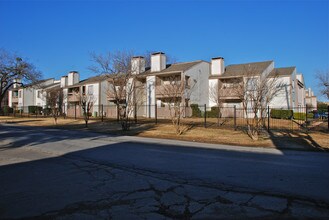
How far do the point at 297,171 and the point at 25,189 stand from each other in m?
6.82

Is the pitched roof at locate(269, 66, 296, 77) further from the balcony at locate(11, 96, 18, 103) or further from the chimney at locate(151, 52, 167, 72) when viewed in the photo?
the balcony at locate(11, 96, 18, 103)

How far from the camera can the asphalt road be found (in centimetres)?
425

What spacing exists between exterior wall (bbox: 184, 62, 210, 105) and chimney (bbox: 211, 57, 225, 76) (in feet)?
2.63

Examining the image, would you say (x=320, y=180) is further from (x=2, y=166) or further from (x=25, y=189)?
(x=2, y=166)

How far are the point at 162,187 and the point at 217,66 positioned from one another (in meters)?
34.4

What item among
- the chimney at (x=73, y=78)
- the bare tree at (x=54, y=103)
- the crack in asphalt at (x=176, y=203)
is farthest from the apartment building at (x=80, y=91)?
the crack in asphalt at (x=176, y=203)

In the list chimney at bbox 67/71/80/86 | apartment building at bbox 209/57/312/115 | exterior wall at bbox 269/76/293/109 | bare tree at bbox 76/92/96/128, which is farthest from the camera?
chimney at bbox 67/71/80/86

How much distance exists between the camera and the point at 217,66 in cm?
3812

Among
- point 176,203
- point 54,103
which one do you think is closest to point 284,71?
point 54,103

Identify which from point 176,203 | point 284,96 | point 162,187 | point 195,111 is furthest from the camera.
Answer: point 284,96

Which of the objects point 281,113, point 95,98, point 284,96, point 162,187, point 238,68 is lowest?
point 162,187

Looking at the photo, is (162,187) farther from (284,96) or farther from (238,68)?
(238,68)

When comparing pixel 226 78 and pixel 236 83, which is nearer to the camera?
pixel 236 83

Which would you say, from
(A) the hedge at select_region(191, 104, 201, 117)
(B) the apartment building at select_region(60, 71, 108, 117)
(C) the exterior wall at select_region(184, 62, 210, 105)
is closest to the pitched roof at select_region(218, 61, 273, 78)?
(C) the exterior wall at select_region(184, 62, 210, 105)
